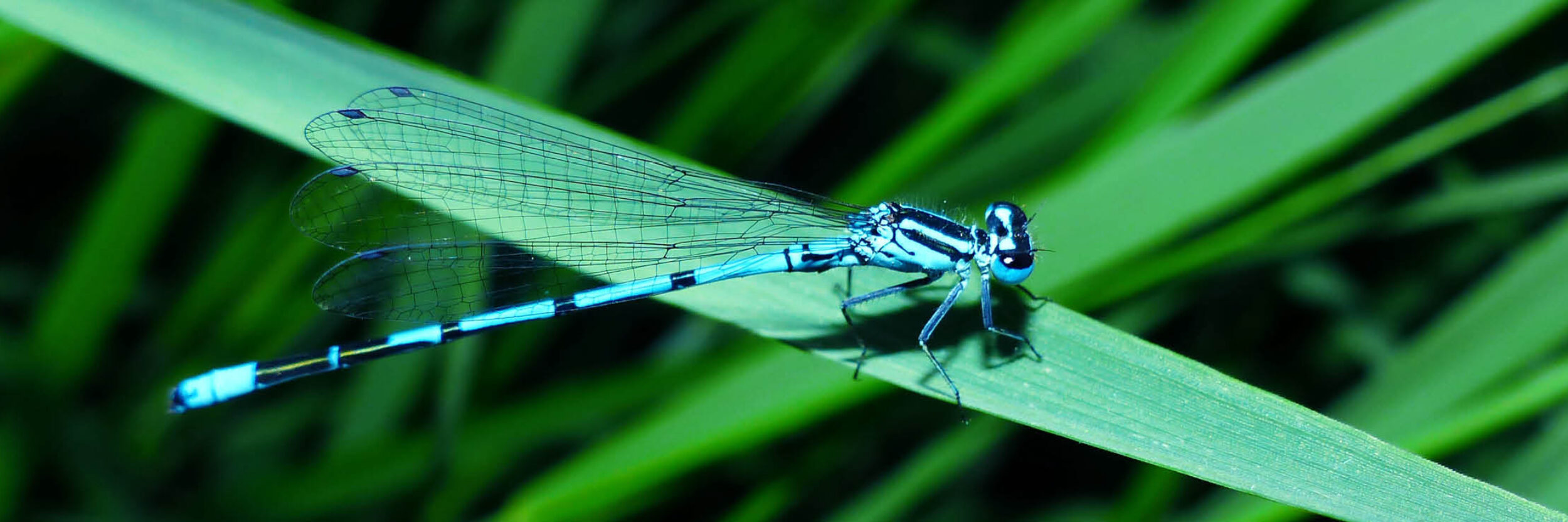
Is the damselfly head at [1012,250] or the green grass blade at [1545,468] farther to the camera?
the damselfly head at [1012,250]

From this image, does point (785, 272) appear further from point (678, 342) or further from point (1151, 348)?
point (678, 342)

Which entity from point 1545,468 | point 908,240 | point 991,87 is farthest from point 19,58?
point 1545,468

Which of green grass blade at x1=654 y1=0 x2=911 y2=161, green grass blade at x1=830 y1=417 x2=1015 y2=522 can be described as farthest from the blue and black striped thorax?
green grass blade at x1=654 y1=0 x2=911 y2=161

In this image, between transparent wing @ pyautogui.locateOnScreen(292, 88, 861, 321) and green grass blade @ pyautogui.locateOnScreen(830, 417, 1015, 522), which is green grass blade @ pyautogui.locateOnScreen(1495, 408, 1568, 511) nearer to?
green grass blade @ pyautogui.locateOnScreen(830, 417, 1015, 522)

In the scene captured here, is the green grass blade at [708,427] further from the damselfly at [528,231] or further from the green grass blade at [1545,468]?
the green grass blade at [1545,468]

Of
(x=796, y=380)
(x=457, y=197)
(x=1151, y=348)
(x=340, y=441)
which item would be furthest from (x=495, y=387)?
(x=1151, y=348)

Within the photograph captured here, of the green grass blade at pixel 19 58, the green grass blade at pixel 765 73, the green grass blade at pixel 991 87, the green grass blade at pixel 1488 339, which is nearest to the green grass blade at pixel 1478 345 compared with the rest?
the green grass blade at pixel 1488 339
